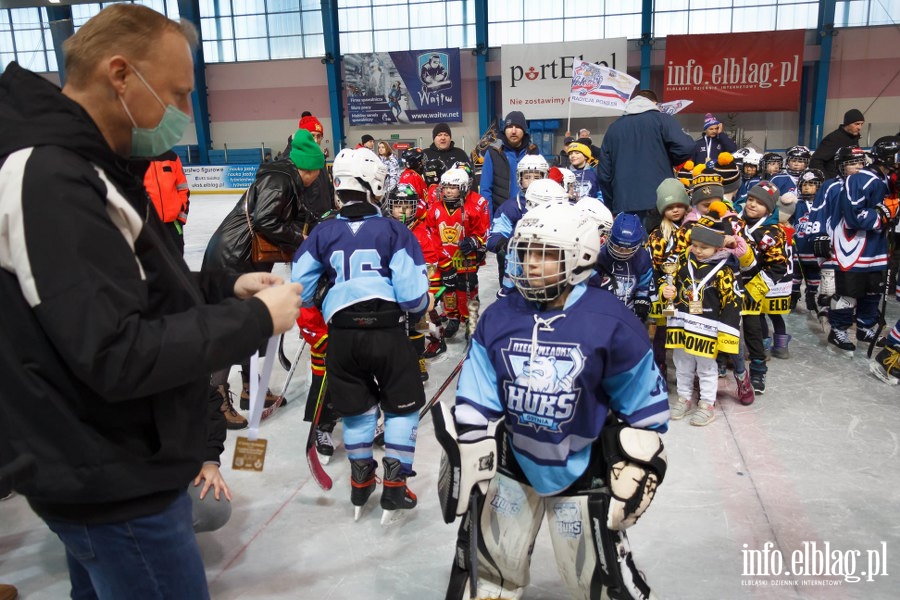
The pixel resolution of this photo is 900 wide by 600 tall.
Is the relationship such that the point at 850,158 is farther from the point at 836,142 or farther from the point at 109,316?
the point at 109,316

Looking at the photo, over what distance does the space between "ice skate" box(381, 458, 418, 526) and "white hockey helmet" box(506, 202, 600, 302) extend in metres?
1.53

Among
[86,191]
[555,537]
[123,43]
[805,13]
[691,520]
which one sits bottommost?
[691,520]

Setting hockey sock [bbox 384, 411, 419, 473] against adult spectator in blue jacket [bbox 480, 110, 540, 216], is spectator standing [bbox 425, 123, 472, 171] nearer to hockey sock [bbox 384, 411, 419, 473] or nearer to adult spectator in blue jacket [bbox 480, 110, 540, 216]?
adult spectator in blue jacket [bbox 480, 110, 540, 216]

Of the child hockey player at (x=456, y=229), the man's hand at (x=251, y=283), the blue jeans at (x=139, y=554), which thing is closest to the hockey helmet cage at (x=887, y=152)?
the child hockey player at (x=456, y=229)

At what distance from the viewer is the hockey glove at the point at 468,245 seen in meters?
6.42

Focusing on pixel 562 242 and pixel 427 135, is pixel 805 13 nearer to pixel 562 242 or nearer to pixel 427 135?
pixel 427 135

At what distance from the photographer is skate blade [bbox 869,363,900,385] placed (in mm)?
5262

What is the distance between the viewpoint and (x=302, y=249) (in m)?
3.61

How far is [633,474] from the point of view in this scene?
7.02 ft

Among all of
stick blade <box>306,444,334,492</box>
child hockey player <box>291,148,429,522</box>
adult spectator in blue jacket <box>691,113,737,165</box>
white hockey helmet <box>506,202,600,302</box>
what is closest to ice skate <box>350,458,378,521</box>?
child hockey player <box>291,148,429,522</box>

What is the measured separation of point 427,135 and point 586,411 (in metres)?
21.3

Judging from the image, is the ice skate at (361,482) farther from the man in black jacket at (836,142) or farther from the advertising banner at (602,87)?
the man in black jacket at (836,142)

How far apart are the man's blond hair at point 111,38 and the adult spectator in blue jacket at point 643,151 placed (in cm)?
432

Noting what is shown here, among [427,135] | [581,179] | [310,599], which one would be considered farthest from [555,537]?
[427,135]
